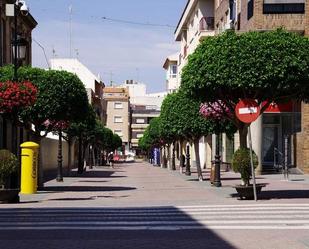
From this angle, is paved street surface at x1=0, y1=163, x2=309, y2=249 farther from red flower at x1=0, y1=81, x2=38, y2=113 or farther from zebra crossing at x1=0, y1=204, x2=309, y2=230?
red flower at x1=0, y1=81, x2=38, y2=113

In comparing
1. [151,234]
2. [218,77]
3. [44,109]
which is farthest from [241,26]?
[151,234]

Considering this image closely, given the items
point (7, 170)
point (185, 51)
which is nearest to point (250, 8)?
point (7, 170)

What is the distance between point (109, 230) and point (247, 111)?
7663 millimetres

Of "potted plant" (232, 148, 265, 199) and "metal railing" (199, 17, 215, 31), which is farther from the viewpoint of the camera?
Result: "metal railing" (199, 17, 215, 31)

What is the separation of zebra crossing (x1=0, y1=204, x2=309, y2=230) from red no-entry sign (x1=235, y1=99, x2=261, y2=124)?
268 cm

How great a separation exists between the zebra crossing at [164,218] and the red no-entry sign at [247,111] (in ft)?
8.80

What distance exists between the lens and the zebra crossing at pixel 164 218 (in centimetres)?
1324

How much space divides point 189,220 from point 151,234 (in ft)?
7.87

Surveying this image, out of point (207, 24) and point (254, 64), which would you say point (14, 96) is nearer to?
point (254, 64)

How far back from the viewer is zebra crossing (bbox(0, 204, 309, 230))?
13.2 m

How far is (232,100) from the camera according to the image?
21.5 m

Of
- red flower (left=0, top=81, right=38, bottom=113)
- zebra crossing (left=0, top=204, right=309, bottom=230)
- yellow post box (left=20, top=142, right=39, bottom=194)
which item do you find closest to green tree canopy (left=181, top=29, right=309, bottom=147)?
zebra crossing (left=0, top=204, right=309, bottom=230)

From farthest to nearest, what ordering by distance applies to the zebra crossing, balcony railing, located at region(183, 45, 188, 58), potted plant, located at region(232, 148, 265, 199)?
balcony railing, located at region(183, 45, 188, 58), potted plant, located at region(232, 148, 265, 199), the zebra crossing

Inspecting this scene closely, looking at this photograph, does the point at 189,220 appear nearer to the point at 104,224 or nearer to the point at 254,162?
the point at 104,224
